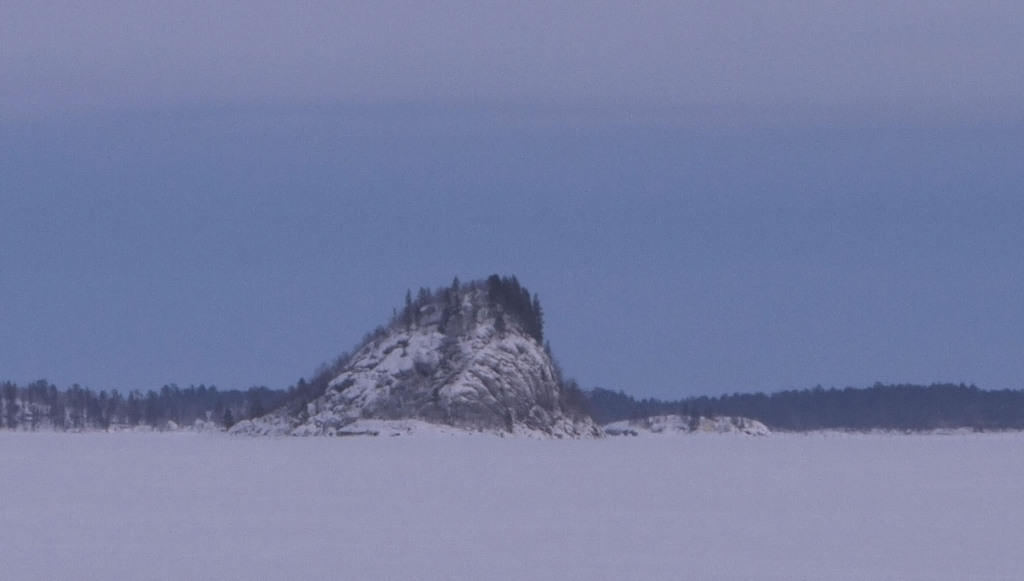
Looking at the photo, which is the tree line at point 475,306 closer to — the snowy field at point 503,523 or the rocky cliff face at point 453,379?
the rocky cliff face at point 453,379

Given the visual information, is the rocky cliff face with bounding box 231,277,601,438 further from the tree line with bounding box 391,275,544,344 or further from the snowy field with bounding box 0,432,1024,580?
the snowy field with bounding box 0,432,1024,580

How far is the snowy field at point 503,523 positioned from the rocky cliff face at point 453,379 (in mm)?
67973

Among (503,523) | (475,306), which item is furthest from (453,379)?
(503,523)

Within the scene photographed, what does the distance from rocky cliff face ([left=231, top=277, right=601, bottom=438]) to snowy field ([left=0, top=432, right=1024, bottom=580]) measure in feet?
223

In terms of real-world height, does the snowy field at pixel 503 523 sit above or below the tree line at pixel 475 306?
below

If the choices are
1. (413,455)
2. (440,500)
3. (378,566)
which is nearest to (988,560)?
(378,566)

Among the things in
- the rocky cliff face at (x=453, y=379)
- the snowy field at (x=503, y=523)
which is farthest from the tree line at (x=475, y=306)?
the snowy field at (x=503, y=523)

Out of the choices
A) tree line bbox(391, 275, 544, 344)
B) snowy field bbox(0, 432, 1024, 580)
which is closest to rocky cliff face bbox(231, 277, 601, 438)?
tree line bbox(391, 275, 544, 344)

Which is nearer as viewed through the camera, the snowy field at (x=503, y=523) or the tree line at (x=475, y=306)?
the snowy field at (x=503, y=523)

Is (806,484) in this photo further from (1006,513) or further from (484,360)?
(484,360)

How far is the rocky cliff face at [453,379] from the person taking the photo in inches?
5955

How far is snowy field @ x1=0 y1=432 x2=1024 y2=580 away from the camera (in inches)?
1382

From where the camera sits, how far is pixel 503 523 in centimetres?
4572

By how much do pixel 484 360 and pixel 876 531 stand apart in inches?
4371
